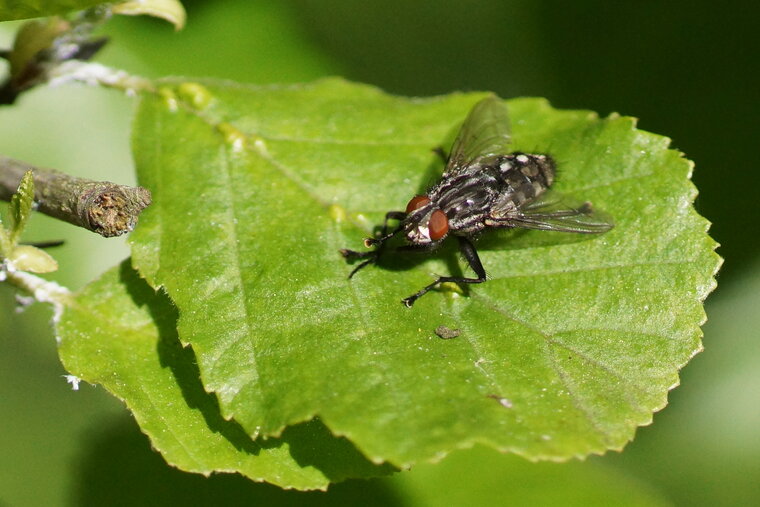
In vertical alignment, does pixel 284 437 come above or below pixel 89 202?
below

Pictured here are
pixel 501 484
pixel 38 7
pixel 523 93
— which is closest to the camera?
pixel 38 7

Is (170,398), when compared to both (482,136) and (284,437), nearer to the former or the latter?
(284,437)

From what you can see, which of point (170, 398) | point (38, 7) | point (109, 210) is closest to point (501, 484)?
point (170, 398)

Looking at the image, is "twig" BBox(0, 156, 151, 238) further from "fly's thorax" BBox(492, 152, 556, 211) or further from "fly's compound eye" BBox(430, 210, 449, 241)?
"fly's thorax" BBox(492, 152, 556, 211)

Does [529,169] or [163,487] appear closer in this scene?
[529,169]

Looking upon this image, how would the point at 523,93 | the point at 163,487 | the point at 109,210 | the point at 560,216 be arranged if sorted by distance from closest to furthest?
the point at 109,210
the point at 560,216
the point at 163,487
the point at 523,93

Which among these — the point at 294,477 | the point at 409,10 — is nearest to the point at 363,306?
the point at 294,477

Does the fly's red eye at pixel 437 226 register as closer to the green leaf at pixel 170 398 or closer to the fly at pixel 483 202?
the fly at pixel 483 202
